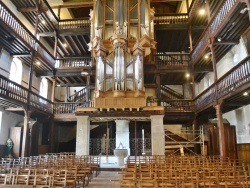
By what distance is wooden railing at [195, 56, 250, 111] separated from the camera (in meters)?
8.97

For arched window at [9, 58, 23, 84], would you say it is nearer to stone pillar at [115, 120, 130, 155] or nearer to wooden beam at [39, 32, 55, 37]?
wooden beam at [39, 32, 55, 37]

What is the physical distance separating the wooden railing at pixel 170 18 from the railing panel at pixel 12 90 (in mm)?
11300

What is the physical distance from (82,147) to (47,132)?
695cm

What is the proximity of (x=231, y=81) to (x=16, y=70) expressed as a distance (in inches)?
540

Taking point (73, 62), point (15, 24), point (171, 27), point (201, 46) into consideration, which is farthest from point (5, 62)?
point (201, 46)

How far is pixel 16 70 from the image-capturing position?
15953 millimetres

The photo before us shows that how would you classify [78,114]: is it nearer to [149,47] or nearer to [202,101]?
[149,47]

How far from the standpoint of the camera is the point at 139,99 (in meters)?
13.5

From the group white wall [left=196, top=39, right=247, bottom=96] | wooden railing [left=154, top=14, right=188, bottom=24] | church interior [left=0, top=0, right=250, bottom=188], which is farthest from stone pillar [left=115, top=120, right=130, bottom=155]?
wooden railing [left=154, top=14, right=188, bottom=24]

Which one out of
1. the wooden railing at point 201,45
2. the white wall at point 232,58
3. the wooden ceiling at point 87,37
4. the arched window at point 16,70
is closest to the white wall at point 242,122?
the white wall at point 232,58

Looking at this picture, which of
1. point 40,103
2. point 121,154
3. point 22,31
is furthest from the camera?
point 40,103

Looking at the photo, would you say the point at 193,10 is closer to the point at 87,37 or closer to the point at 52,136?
the point at 87,37

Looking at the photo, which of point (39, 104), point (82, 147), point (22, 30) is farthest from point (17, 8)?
point (82, 147)

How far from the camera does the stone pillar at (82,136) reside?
1338 cm
